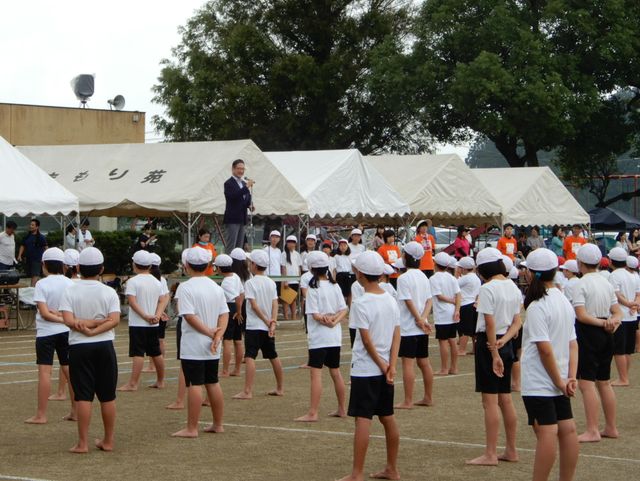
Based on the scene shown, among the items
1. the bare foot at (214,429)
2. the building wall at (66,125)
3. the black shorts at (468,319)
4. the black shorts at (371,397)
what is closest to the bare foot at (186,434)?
the bare foot at (214,429)

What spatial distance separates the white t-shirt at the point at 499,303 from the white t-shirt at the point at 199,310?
2569 mm

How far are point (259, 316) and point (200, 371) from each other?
319 cm

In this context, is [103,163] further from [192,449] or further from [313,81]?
[313,81]

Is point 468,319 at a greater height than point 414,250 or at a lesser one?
lesser

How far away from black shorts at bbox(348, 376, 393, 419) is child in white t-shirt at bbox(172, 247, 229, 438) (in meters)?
2.43

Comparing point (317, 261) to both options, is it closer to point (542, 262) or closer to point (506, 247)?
point (542, 262)

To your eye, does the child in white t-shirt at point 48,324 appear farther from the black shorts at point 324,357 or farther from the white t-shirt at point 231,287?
the white t-shirt at point 231,287

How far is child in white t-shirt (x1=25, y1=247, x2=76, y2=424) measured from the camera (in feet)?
40.2

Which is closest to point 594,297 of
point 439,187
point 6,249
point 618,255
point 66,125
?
point 618,255

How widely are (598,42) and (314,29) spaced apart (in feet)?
49.2

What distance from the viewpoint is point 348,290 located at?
26094 millimetres

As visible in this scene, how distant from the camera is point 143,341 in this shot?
1523 centimetres

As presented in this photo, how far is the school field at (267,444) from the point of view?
10.1 meters

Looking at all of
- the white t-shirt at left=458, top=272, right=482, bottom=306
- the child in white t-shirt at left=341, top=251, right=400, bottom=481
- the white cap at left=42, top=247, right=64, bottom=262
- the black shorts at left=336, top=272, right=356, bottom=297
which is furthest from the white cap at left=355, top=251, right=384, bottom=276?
the black shorts at left=336, top=272, right=356, bottom=297
